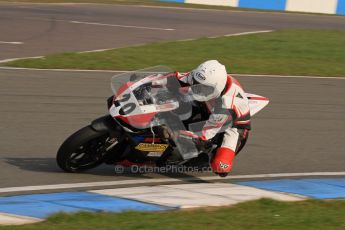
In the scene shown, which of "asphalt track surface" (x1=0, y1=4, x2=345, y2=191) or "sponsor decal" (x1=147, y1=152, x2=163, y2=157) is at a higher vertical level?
"sponsor decal" (x1=147, y1=152, x2=163, y2=157)

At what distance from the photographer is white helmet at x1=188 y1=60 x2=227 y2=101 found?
26.2 ft

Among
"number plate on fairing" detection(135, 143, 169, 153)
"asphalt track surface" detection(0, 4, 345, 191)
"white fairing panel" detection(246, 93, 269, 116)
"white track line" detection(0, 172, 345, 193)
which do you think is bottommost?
"asphalt track surface" detection(0, 4, 345, 191)

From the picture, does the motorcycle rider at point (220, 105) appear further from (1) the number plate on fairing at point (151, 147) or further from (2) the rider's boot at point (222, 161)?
(1) the number plate on fairing at point (151, 147)

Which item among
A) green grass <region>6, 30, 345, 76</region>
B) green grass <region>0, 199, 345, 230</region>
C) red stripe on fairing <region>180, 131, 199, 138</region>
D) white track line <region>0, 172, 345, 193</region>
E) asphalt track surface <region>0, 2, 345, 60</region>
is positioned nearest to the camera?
green grass <region>0, 199, 345, 230</region>

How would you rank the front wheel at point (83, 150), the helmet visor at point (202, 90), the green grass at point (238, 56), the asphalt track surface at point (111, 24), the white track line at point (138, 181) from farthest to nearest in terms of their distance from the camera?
1. the asphalt track surface at point (111, 24)
2. the green grass at point (238, 56)
3. the helmet visor at point (202, 90)
4. the front wheel at point (83, 150)
5. the white track line at point (138, 181)

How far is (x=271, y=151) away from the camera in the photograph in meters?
10.2

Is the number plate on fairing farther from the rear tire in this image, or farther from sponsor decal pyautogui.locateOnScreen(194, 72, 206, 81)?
sponsor decal pyautogui.locateOnScreen(194, 72, 206, 81)

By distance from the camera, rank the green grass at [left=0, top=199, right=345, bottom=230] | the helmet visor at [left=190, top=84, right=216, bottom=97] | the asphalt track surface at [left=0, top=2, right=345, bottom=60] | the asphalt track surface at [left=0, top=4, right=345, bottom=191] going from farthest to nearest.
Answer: the asphalt track surface at [left=0, top=2, right=345, bottom=60], the asphalt track surface at [left=0, top=4, right=345, bottom=191], the helmet visor at [left=190, top=84, right=216, bottom=97], the green grass at [left=0, top=199, right=345, bottom=230]

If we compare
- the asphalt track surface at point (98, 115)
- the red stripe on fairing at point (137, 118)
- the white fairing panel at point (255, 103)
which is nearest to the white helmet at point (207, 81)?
the red stripe on fairing at point (137, 118)

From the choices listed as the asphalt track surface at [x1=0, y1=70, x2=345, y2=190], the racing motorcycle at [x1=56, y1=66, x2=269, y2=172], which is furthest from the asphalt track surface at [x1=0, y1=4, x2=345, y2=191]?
the racing motorcycle at [x1=56, y1=66, x2=269, y2=172]

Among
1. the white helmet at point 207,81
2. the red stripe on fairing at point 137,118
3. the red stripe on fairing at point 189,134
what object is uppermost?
the white helmet at point 207,81

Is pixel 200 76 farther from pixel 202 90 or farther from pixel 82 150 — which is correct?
pixel 82 150

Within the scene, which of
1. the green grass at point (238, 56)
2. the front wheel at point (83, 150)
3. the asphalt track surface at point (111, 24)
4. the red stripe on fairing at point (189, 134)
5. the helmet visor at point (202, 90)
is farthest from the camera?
the asphalt track surface at point (111, 24)

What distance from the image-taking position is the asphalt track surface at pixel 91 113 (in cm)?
908
